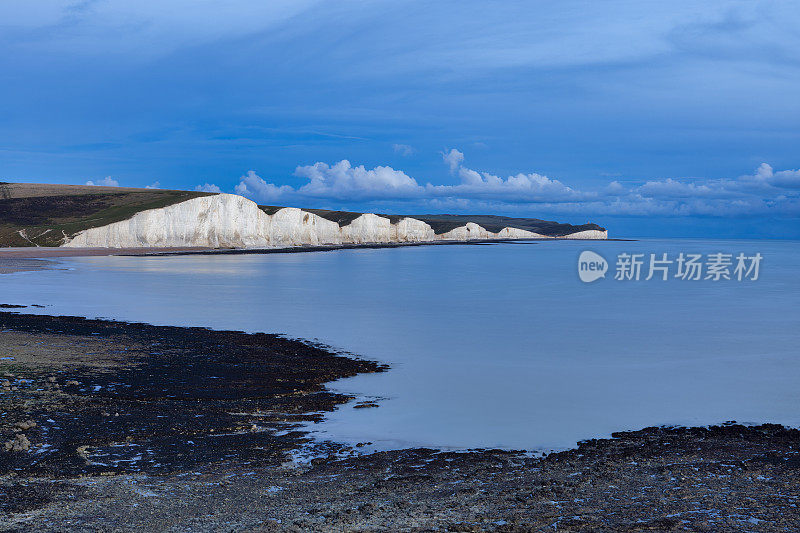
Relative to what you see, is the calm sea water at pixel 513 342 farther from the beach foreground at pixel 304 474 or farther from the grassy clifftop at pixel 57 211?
the grassy clifftop at pixel 57 211

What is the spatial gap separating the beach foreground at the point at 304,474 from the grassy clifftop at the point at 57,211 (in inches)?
3321

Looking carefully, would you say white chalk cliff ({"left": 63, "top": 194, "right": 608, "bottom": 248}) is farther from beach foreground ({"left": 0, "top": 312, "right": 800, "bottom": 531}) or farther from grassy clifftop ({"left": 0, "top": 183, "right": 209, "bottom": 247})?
beach foreground ({"left": 0, "top": 312, "right": 800, "bottom": 531})

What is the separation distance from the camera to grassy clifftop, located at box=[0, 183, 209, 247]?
87.9 meters

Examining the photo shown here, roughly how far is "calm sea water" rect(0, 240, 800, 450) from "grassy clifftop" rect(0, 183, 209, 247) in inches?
1989

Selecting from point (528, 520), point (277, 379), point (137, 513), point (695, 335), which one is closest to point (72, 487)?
point (137, 513)

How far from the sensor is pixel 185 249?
9425 centimetres

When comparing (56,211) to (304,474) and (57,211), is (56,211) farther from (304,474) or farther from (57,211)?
(304,474)

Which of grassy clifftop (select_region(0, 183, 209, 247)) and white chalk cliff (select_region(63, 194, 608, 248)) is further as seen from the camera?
white chalk cliff (select_region(63, 194, 608, 248))

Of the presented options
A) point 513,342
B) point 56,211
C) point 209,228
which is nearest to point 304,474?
point 513,342

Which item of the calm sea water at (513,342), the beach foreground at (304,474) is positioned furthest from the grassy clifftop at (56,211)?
the beach foreground at (304,474)

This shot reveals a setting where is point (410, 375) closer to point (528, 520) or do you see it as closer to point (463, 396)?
point (463, 396)

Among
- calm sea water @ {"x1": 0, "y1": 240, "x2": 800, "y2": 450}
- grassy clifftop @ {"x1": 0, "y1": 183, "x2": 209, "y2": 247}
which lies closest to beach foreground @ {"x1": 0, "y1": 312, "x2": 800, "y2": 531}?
calm sea water @ {"x1": 0, "y1": 240, "x2": 800, "y2": 450}

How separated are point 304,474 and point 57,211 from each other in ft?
347

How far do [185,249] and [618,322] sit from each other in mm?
79649
